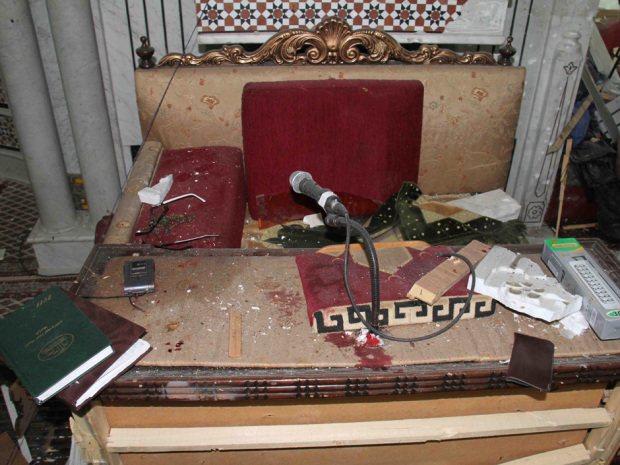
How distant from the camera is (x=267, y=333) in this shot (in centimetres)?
140

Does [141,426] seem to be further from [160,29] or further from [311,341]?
[160,29]

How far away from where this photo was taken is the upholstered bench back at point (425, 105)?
257cm

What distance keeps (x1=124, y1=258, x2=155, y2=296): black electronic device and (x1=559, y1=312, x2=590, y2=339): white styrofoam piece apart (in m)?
1.19

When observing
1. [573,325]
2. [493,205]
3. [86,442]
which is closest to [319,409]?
[86,442]

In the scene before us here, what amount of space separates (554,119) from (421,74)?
890mm

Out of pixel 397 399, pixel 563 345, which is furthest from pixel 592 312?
pixel 397 399

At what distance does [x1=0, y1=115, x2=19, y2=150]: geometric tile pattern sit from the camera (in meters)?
3.92

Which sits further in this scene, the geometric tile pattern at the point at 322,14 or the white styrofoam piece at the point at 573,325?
the geometric tile pattern at the point at 322,14

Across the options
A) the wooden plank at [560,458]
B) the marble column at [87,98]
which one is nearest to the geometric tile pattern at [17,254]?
the marble column at [87,98]

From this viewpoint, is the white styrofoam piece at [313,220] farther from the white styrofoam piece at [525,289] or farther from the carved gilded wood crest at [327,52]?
the white styrofoam piece at [525,289]

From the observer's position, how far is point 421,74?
2596 mm

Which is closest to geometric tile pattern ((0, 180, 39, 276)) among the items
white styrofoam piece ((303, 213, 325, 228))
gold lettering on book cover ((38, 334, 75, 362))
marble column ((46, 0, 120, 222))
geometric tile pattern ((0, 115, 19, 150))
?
geometric tile pattern ((0, 115, 19, 150))

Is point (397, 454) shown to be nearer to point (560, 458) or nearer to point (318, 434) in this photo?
point (318, 434)

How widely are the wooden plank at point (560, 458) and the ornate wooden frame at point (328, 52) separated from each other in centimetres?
190
